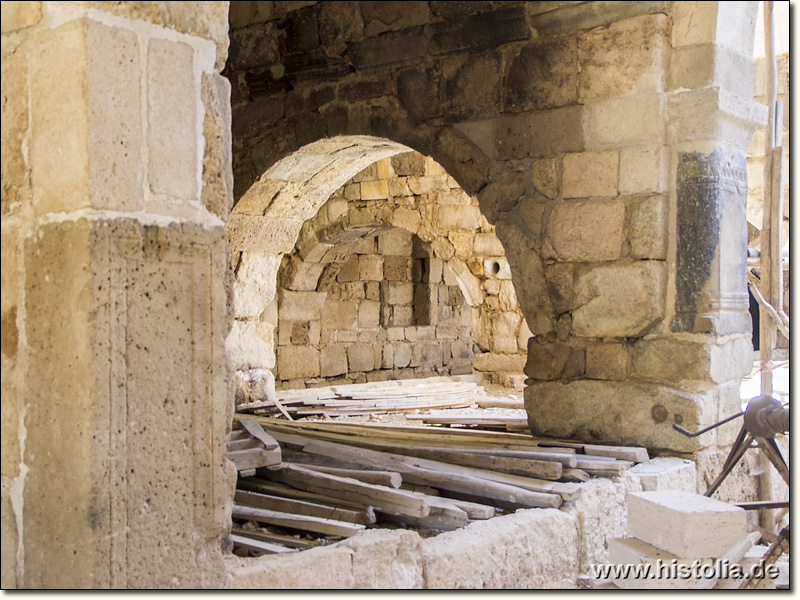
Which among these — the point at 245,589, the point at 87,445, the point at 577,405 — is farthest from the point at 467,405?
the point at 87,445

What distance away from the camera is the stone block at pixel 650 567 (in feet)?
9.50

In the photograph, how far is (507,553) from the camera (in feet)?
10.0

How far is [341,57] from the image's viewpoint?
17.1 feet

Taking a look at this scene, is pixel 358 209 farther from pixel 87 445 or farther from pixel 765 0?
pixel 87 445

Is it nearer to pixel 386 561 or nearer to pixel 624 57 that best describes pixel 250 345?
pixel 624 57

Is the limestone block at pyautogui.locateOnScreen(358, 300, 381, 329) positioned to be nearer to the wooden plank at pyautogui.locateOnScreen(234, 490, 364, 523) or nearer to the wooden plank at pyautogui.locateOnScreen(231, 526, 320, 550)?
the wooden plank at pyautogui.locateOnScreen(234, 490, 364, 523)

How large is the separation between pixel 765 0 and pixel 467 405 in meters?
4.03

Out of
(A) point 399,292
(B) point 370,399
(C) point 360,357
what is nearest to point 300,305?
(C) point 360,357

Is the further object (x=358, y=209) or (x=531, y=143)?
(x=358, y=209)

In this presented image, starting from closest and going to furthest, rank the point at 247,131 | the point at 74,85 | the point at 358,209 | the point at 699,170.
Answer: the point at 74,85
the point at 699,170
the point at 247,131
the point at 358,209

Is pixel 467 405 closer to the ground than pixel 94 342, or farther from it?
closer to the ground

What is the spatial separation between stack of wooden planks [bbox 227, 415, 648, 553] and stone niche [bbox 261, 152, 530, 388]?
3.43 metres

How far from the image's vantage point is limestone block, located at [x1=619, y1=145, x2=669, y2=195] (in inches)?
162

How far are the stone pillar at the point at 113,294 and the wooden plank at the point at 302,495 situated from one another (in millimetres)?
1020
